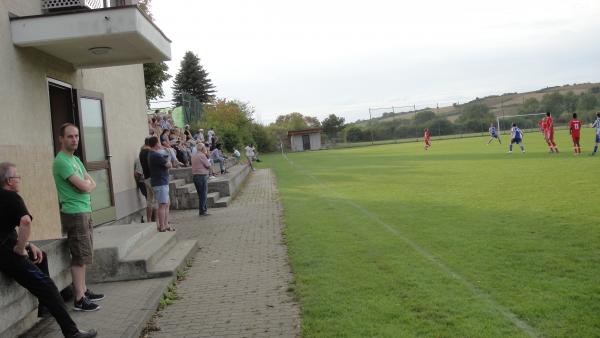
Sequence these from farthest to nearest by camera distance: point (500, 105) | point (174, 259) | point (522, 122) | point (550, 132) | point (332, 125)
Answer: point (332, 125) < point (500, 105) < point (522, 122) < point (550, 132) < point (174, 259)

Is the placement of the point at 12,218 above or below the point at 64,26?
below

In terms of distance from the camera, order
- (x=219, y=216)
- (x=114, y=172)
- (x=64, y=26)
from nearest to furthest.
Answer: (x=64, y=26) < (x=114, y=172) < (x=219, y=216)

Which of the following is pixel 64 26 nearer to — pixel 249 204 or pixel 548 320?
pixel 548 320

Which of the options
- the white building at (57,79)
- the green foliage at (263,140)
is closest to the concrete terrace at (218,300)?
the white building at (57,79)

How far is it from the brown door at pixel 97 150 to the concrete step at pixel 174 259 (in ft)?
6.07

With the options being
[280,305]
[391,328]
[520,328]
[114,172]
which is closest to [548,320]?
[520,328]

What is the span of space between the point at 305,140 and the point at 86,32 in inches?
2568

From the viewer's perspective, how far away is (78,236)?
561cm

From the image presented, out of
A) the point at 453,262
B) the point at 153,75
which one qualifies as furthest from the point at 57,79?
the point at 153,75

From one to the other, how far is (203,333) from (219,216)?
8.42 metres

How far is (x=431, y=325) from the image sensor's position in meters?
4.69

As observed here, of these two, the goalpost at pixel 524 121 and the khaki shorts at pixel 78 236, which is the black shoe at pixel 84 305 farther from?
the goalpost at pixel 524 121

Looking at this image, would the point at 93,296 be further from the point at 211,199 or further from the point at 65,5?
the point at 211,199

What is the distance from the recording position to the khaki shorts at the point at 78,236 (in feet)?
18.3
